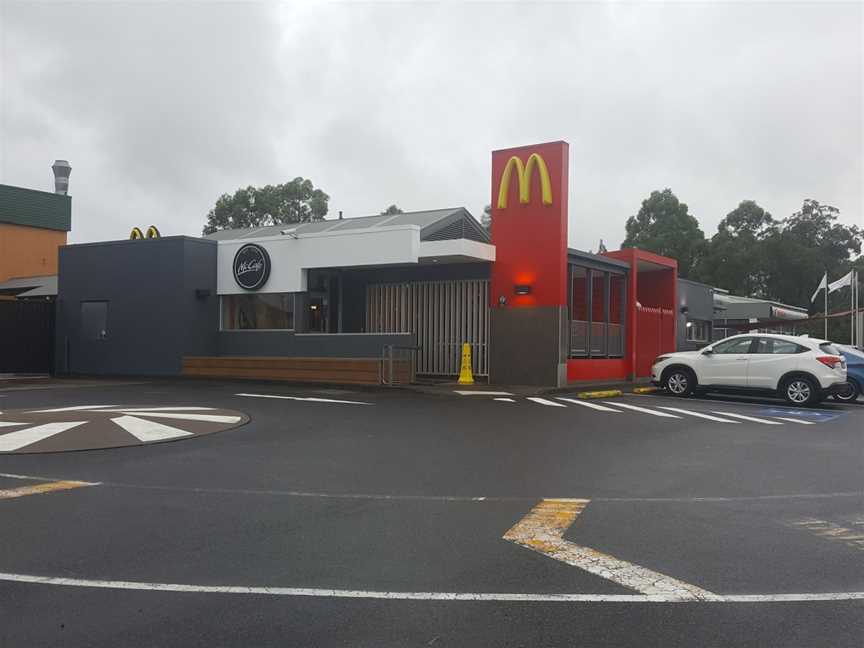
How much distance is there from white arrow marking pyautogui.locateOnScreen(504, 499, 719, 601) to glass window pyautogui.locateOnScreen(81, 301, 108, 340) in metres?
20.9

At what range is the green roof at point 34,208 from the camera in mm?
34156

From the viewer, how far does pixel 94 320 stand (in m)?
23.9

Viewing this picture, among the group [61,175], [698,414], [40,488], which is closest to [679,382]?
[698,414]

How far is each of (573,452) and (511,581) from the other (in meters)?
5.06

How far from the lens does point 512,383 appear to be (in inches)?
773

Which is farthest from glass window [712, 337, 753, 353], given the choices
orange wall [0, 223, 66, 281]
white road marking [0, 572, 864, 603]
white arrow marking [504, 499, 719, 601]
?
orange wall [0, 223, 66, 281]

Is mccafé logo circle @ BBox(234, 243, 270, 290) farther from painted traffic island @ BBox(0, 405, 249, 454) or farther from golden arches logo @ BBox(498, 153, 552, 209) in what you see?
painted traffic island @ BBox(0, 405, 249, 454)

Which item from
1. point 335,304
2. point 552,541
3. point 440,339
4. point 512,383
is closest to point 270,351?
point 335,304

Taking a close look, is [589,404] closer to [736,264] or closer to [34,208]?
[34,208]

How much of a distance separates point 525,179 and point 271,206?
38449mm

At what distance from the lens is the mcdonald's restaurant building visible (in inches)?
766

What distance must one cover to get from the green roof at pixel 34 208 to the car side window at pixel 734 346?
32.0 m

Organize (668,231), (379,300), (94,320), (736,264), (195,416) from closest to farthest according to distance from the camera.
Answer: (195,416) < (379,300) < (94,320) < (736,264) < (668,231)

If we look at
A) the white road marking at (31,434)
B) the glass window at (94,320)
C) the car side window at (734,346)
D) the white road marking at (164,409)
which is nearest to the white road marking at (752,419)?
the car side window at (734,346)
